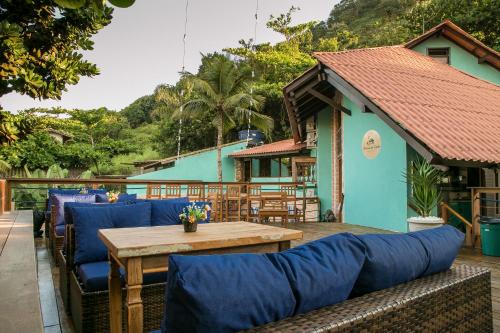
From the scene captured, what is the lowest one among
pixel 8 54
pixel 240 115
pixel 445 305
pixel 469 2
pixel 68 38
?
pixel 445 305

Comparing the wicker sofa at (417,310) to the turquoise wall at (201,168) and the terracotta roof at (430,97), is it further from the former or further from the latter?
the turquoise wall at (201,168)

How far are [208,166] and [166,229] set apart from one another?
16.7 m

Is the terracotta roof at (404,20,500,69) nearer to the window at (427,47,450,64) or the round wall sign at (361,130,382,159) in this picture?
the window at (427,47,450,64)

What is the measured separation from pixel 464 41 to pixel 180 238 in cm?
1229

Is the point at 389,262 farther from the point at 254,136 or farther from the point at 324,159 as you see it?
the point at 254,136

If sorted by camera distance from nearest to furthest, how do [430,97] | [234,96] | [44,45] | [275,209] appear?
[44,45] → [430,97] → [275,209] → [234,96]

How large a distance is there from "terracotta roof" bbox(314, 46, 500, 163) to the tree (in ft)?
17.5

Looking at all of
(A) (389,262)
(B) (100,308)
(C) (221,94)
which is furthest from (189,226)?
(C) (221,94)

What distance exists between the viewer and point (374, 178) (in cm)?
878

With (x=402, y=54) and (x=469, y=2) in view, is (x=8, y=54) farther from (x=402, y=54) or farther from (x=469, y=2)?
(x=469, y=2)

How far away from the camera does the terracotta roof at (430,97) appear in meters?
6.88

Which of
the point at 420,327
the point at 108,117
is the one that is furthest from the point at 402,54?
the point at 108,117

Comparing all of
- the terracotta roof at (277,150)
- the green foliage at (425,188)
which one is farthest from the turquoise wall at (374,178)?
the terracotta roof at (277,150)

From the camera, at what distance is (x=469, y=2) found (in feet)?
53.0
